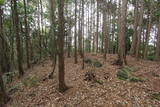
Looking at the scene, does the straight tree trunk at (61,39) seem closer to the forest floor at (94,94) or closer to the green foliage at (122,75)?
the forest floor at (94,94)

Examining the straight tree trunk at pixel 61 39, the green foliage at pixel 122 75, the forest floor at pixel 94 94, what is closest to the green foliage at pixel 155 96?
the forest floor at pixel 94 94

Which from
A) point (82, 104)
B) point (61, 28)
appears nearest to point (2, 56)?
point (61, 28)

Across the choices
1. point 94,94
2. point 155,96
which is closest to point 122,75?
Answer: point 155,96

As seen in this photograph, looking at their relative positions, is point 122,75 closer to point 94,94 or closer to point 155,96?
point 155,96

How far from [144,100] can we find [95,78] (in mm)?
2720

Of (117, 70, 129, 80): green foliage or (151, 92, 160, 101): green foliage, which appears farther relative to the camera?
(117, 70, 129, 80): green foliage

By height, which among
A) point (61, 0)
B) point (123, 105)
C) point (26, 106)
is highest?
point (61, 0)

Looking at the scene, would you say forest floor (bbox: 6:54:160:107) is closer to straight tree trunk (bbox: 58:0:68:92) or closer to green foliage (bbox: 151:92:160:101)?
green foliage (bbox: 151:92:160:101)

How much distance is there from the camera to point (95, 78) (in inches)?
Result: 296

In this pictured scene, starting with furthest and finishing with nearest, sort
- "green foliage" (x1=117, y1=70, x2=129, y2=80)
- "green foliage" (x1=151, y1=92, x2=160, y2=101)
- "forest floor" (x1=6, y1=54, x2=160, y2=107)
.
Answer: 1. "green foliage" (x1=117, y1=70, x2=129, y2=80)
2. "green foliage" (x1=151, y1=92, x2=160, y2=101)
3. "forest floor" (x1=6, y1=54, x2=160, y2=107)

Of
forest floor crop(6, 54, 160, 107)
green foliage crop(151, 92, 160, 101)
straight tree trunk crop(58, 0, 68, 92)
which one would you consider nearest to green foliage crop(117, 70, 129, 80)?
forest floor crop(6, 54, 160, 107)

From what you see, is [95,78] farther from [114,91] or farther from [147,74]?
[147,74]

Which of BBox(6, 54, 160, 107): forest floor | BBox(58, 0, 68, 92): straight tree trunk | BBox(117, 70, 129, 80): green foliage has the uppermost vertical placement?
BBox(58, 0, 68, 92): straight tree trunk

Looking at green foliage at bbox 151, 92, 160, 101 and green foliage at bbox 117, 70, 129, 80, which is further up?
green foliage at bbox 117, 70, 129, 80
